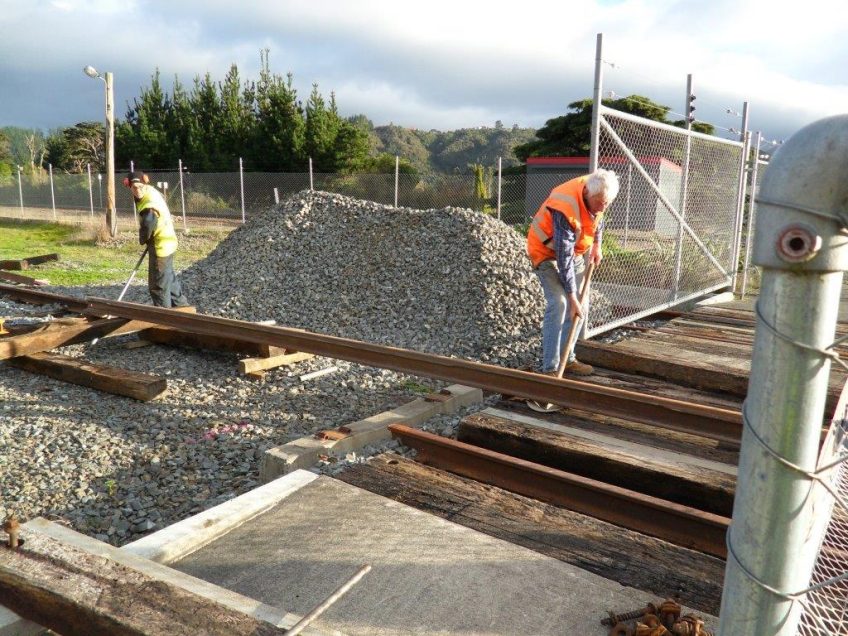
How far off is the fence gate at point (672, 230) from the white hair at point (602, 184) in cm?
291

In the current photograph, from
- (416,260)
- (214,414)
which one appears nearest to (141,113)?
(416,260)

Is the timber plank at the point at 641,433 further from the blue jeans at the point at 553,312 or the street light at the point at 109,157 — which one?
the street light at the point at 109,157

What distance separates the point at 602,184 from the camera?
5.43 meters

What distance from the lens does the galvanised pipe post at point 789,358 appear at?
1210 millimetres

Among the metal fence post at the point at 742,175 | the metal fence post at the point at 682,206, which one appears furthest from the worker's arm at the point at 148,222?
the metal fence post at the point at 742,175

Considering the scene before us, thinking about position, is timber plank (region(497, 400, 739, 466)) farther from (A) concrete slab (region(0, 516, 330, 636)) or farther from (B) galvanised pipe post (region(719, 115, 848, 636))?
(B) galvanised pipe post (region(719, 115, 848, 636))

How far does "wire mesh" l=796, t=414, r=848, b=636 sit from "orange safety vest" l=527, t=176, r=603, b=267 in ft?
8.29

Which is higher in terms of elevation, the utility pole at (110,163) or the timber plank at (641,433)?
the utility pole at (110,163)

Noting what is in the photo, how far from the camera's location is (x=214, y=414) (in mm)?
6020

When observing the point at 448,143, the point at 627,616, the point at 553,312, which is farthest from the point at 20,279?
the point at 448,143

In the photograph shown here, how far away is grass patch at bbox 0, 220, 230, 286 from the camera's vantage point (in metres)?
14.9

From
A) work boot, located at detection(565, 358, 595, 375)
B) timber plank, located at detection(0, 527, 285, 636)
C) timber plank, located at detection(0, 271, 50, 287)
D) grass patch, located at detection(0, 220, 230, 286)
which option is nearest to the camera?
timber plank, located at detection(0, 527, 285, 636)

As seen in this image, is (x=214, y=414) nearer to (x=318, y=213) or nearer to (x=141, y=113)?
(x=318, y=213)

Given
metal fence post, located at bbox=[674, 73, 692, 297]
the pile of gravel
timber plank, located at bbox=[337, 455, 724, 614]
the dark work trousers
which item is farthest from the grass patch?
timber plank, located at bbox=[337, 455, 724, 614]
